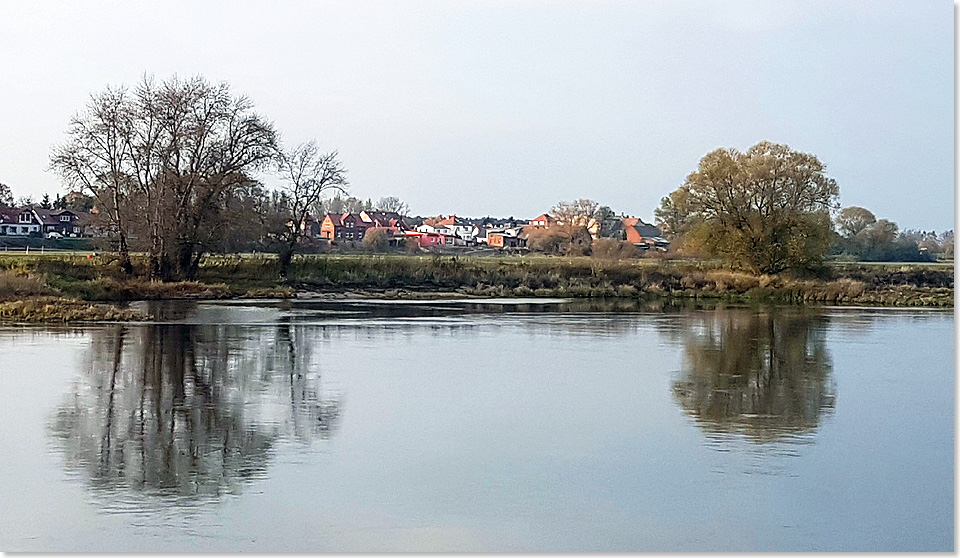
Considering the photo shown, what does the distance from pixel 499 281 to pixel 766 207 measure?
1288cm

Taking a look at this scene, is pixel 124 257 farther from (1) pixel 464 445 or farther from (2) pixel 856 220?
(2) pixel 856 220

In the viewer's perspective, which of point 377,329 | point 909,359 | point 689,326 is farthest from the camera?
point 689,326

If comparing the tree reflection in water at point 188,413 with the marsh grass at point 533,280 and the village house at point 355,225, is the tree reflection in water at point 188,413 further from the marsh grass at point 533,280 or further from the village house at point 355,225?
the village house at point 355,225

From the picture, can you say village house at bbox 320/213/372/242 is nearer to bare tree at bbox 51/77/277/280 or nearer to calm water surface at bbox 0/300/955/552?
bare tree at bbox 51/77/277/280

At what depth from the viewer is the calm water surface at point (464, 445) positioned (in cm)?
887

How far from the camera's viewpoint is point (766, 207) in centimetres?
4928

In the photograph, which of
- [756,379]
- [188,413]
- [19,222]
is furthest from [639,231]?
[188,413]

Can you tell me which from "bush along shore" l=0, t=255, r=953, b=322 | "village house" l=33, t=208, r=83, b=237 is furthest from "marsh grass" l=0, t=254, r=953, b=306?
"village house" l=33, t=208, r=83, b=237

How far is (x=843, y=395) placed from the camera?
16.9 m

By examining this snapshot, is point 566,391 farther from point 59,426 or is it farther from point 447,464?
point 59,426

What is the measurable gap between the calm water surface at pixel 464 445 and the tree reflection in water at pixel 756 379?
3.5 inches

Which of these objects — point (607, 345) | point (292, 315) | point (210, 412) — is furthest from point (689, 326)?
point (210, 412)

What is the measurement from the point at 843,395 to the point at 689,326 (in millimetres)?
13120

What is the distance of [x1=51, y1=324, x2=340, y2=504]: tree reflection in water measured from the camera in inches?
417
